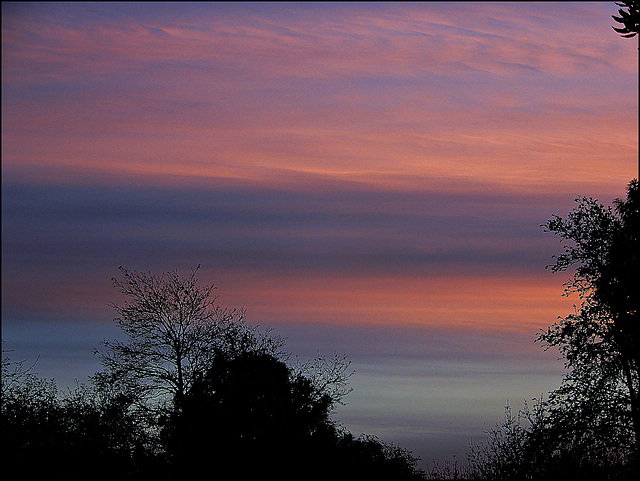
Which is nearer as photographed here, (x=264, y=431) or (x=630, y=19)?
(x=630, y=19)

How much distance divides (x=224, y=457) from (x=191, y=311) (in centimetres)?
1112

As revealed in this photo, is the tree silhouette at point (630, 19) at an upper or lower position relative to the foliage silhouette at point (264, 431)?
upper

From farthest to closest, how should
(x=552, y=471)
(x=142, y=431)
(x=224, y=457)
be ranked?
1. (x=142, y=431)
2. (x=224, y=457)
3. (x=552, y=471)

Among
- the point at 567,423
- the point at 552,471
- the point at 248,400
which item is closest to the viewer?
the point at 552,471

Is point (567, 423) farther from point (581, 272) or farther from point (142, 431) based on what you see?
Result: point (142, 431)

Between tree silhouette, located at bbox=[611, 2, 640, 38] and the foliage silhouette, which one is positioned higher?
tree silhouette, located at bbox=[611, 2, 640, 38]

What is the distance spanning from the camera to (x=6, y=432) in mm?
42344

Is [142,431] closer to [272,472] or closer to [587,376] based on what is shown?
[272,472]

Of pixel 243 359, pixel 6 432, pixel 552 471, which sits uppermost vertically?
pixel 243 359

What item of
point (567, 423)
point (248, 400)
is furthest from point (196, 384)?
point (567, 423)

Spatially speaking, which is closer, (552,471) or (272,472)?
(552,471)

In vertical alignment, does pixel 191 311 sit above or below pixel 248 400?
above

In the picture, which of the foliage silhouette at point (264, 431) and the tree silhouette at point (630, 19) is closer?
the tree silhouette at point (630, 19)

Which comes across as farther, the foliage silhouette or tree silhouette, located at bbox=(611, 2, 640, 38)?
the foliage silhouette
